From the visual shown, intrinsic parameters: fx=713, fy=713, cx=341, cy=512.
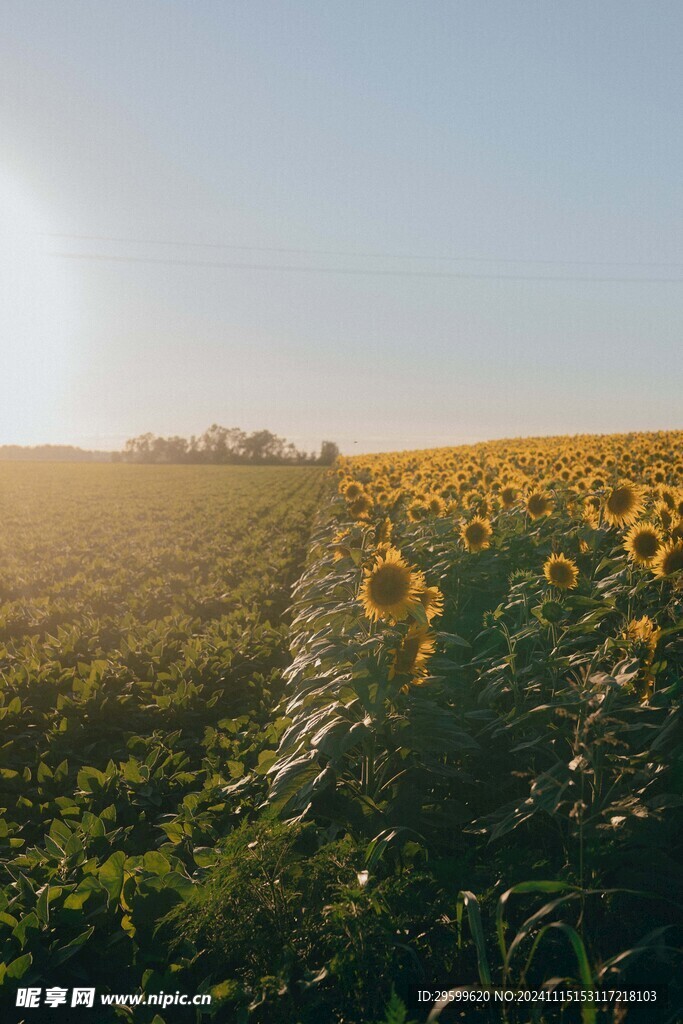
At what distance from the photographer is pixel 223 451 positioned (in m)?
94.6

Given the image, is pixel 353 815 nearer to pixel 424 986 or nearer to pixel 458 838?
pixel 458 838

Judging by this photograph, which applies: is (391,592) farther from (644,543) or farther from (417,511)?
(417,511)

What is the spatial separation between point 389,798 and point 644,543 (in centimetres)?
216

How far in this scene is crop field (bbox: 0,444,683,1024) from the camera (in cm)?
232

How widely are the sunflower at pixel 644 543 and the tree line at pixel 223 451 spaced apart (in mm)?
77991

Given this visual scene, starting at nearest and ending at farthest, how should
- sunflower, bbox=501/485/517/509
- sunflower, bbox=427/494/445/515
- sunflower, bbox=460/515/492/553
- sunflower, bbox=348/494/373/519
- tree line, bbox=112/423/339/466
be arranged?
sunflower, bbox=460/515/492/553 → sunflower, bbox=348/494/373/519 → sunflower, bbox=427/494/445/515 → sunflower, bbox=501/485/517/509 → tree line, bbox=112/423/339/466

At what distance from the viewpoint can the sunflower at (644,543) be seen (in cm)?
423

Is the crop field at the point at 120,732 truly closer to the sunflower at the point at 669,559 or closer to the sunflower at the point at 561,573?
the sunflower at the point at 561,573

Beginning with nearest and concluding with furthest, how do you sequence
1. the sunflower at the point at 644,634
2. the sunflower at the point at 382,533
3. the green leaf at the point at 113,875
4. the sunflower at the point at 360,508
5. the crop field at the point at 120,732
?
the crop field at the point at 120,732 → the green leaf at the point at 113,875 → the sunflower at the point at 644,634 → the sunflower at the point at 382,533 → the sunflower at the point at 360,508

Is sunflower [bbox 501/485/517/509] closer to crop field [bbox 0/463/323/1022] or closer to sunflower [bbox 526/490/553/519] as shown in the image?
sunflower [bbox 526/490/553/519]

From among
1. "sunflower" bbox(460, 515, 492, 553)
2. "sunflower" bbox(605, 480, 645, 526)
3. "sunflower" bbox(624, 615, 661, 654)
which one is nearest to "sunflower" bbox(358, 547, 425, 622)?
"sunflower" bbox(624, 615, 661, 654)

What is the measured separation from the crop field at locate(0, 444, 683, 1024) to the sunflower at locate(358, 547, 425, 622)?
12mm

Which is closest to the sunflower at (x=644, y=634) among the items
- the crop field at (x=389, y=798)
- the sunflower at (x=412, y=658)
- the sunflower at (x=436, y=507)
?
the crop field at (x=389, y=798)

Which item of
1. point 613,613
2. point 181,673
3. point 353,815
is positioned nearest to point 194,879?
point 353,815
